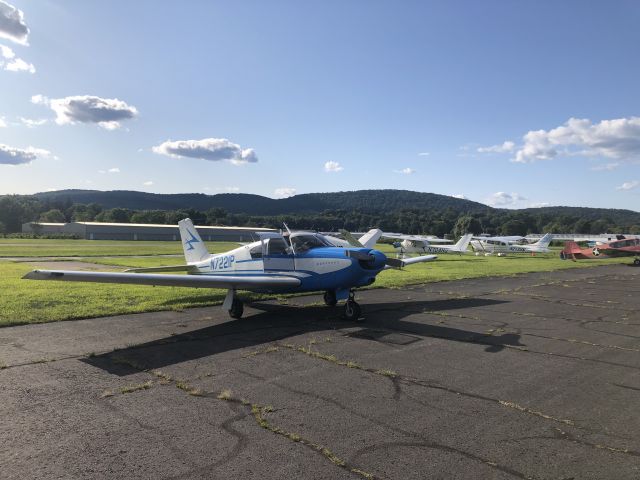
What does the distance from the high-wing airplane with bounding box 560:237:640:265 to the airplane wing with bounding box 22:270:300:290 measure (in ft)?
130

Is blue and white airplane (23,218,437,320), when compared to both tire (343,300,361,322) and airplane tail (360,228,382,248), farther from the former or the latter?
airplane tail (360,228,382,248)

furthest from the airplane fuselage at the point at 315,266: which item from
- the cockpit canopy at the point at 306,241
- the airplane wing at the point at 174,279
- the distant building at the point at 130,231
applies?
the distant building at the point at 130,231

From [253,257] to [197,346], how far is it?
191 inches

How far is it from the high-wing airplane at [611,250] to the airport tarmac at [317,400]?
35.4 m

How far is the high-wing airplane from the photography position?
40469mm

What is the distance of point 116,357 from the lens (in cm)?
802

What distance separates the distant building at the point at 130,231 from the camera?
347 feet

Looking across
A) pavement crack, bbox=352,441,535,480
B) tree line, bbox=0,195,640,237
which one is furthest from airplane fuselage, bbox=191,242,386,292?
tree line, bbox=0,195,640,237

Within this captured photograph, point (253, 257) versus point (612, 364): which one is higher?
point (253, 257)

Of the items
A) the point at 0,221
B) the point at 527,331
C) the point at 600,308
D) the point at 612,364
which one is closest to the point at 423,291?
the point at 600,308

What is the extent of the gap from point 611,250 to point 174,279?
4405 cm

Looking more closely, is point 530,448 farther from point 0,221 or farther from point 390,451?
point 0,221

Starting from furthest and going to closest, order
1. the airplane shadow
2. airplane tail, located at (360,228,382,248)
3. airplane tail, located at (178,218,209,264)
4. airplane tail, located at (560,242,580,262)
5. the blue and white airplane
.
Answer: airplane tail, located at (560,242,580,262), airplane tail, located at (360,228,382,248), airplane tail, located at (178,218,209,264), the blue and white airplane, the airplane shadow

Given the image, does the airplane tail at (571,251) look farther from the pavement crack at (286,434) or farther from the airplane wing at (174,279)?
the pavement crack at (286,434)
